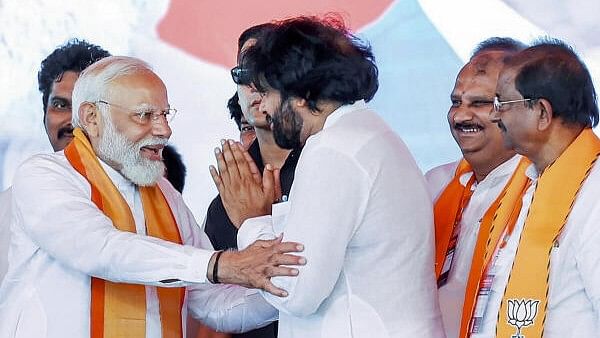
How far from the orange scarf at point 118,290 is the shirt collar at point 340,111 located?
73cm

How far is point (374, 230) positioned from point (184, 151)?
94.8 inches

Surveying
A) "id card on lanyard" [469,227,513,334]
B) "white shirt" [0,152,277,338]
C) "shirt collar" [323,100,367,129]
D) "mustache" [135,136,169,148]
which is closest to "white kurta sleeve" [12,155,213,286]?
"white shirt" [0,152,277,338]

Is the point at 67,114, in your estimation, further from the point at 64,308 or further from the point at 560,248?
the point at 560,248

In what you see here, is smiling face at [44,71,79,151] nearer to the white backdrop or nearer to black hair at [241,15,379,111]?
the white backdrop

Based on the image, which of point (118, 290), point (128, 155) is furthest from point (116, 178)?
point (118, 290)

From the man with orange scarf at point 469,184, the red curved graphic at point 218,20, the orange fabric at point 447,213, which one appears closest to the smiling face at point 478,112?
the man with orange scarf at point 469,184

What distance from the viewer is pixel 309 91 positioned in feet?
8.95

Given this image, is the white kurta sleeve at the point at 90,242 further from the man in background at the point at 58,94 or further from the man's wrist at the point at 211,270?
the man in background at the point at 58,94

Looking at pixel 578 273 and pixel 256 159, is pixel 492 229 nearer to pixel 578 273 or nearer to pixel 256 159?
pixel 578 273

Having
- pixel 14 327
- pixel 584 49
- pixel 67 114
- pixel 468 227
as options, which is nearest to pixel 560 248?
pixel 468 227

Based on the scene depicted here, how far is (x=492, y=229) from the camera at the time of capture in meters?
3.08

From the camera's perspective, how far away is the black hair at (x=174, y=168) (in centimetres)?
448

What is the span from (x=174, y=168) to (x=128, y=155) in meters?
1.38

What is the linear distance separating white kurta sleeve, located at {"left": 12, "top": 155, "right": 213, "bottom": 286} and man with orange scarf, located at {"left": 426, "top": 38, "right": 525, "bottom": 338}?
864 mm
